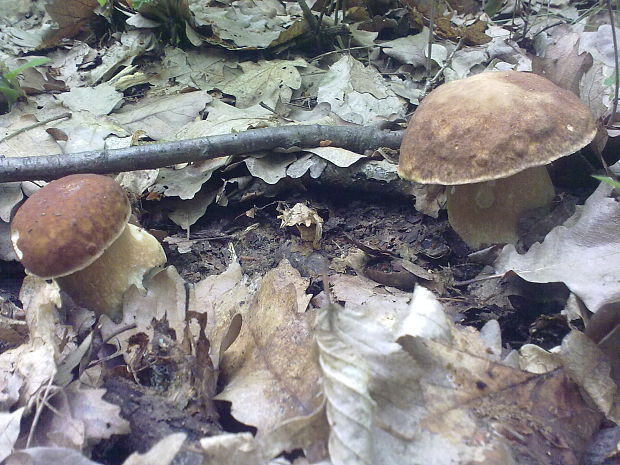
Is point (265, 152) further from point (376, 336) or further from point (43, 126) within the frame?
point (376, 336)

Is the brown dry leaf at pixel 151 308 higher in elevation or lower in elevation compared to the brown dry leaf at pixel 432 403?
lower

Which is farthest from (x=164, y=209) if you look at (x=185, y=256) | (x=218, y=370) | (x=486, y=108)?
(x=486, y=108)

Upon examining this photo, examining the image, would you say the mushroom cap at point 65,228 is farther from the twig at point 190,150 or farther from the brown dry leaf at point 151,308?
the twig at point 190,150

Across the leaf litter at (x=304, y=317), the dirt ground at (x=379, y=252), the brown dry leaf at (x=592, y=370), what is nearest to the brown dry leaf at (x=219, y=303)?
the leaf litter at (x=304, y=317)

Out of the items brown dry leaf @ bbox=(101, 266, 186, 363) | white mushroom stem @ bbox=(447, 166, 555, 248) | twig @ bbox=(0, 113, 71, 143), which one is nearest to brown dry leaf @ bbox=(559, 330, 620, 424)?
white mushroom stem @ bbox=(447, 166, 555, 248)

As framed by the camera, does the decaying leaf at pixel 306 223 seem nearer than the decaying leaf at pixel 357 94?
Yes

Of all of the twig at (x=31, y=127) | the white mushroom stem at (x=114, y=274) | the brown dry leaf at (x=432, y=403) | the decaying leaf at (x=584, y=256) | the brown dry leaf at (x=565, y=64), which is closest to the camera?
the brown dry leaf at (x=432, y=403)
